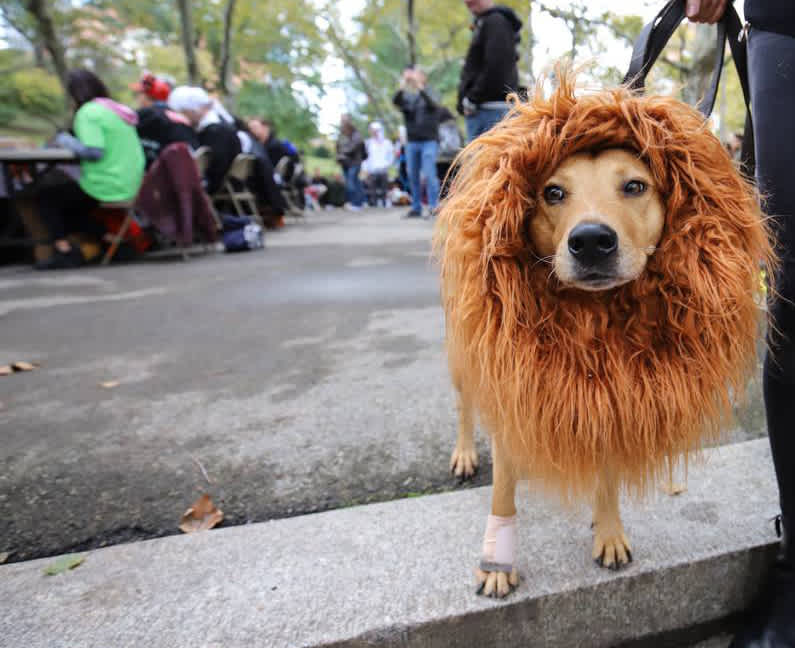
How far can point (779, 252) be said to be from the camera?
1.42 meters

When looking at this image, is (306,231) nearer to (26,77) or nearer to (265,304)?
(265,304)

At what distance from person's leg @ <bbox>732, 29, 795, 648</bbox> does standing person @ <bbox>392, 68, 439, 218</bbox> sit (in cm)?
773

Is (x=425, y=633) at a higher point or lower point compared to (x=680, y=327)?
lower

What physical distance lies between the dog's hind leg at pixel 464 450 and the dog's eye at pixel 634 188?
0.93 metres

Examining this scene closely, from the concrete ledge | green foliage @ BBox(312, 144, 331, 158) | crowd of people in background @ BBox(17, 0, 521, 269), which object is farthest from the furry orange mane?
green foliage @ BBox(312, 144, 331, 158)

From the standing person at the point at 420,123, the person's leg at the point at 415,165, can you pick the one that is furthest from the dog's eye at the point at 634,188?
the person's leg at the point at 415,165

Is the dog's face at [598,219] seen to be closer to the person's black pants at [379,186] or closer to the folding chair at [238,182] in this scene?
the folding chair at [238,182]

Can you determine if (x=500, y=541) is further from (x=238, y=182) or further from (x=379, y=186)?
(x=379, y=186)

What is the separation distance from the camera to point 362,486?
78.6 inches

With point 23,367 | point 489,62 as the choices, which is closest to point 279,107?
point 489,62

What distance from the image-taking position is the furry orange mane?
127 centimetres

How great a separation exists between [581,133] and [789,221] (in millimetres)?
575

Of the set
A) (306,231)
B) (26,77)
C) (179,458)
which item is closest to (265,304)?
(179,458)

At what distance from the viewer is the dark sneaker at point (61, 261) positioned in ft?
22.1
